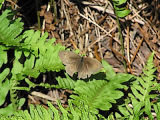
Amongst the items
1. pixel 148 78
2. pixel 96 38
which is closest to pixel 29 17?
pixel 96 38

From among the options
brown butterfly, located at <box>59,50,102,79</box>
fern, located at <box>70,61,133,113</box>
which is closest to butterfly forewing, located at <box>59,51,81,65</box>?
brown butterfly, located at <box>59,50,102,79</box>

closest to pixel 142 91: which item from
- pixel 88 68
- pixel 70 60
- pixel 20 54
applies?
pixel 88 68

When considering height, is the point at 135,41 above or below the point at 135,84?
above

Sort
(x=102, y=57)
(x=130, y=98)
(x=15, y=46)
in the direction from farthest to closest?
(x=102, y=57) → (x=130, y=98) → (x=15, y=46)

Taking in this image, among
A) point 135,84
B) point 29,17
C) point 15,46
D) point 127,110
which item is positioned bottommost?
point 127,110

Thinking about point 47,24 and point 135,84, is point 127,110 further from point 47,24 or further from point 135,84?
point 47,24

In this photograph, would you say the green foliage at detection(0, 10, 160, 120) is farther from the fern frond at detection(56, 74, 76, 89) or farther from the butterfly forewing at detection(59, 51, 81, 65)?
the butterfly forewing at detection(59, 51, 81, 65)

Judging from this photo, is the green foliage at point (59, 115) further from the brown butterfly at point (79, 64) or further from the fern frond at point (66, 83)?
the fern frond at point (66, 83)
